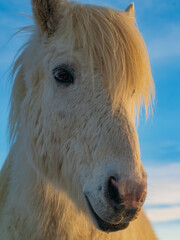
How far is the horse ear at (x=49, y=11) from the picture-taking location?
3375 millimetres

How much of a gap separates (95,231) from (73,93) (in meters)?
1.47

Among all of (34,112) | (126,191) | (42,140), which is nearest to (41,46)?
(34,112)

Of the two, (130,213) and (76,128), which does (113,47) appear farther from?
(130,213)

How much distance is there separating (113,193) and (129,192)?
0.48 ft

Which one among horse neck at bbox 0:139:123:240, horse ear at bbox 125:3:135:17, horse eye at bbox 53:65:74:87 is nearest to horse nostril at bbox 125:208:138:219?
horse neck at bbox 0:139:123:240

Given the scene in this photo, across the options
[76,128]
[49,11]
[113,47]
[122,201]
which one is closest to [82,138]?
[76,128]

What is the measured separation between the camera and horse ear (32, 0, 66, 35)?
11.1ft

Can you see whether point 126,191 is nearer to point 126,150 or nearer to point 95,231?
point 126,150

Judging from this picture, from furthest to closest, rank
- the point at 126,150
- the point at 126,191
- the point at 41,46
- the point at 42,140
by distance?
the point at 41,46, the point at 42,140, the point at 126,150, the point at 126,191

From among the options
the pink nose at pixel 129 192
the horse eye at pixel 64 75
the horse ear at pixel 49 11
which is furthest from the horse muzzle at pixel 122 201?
the horse ear at pixel 49 11

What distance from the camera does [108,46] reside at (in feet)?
10.1

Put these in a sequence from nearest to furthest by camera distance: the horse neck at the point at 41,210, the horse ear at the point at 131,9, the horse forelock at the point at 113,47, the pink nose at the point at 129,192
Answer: the pink nose at the point at 129,192, the horse forelock at the point at 113,47, the horse neck at the point at 41,210, the horse ear at the point at 131,9

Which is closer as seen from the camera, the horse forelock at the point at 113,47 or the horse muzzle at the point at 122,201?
the horse muzzle at the point at 122,201

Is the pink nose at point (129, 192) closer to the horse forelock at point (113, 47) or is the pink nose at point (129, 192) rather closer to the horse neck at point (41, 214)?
the horse forelock at point (113, 47)
